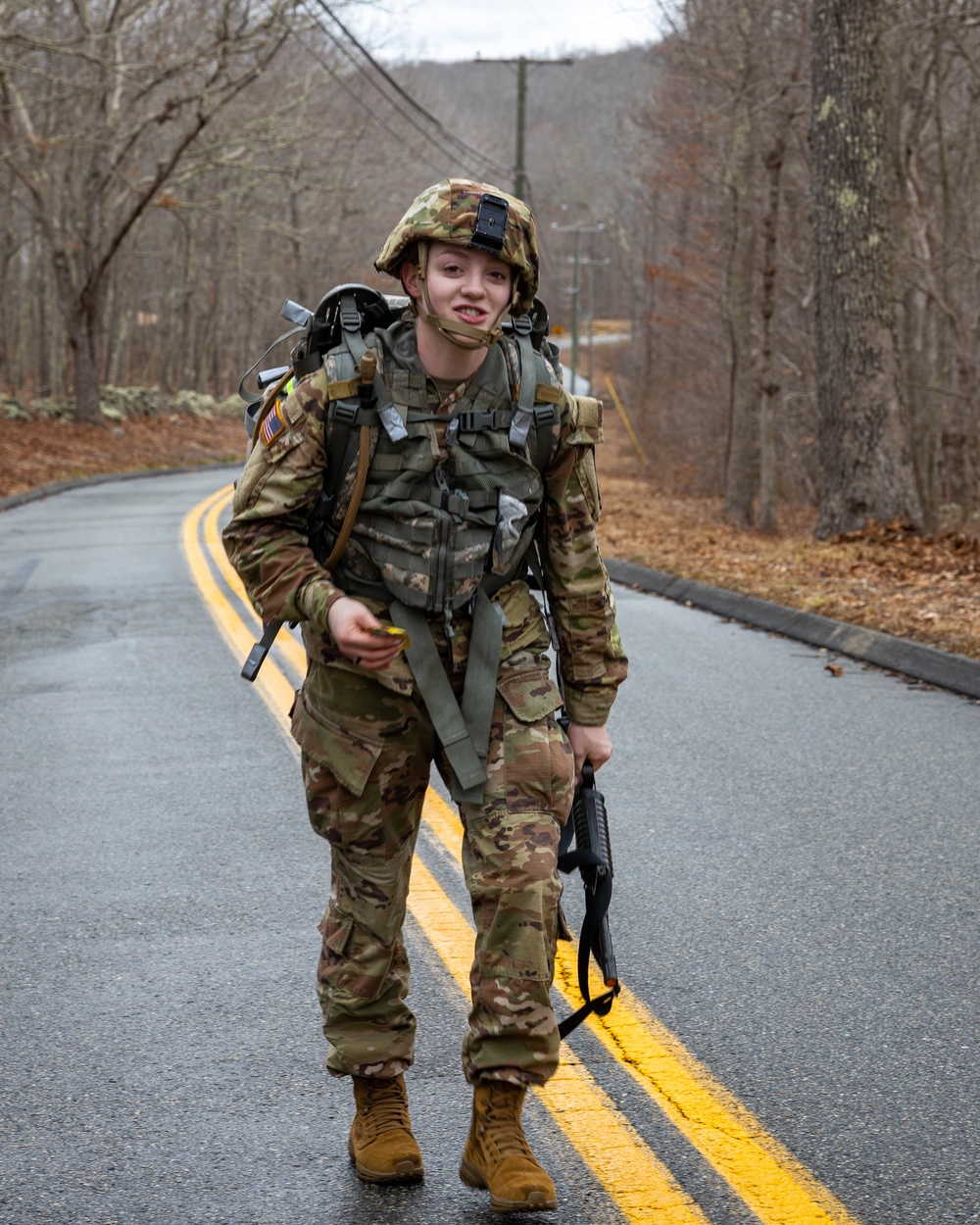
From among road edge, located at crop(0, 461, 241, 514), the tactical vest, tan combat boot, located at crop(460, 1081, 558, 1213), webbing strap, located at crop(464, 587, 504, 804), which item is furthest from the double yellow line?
road edge, located at crop(0, 461, 241, 514)

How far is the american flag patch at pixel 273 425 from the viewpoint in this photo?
10.1ft

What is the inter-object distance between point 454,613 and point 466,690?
0.16 m

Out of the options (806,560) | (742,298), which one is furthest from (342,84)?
(806,560)

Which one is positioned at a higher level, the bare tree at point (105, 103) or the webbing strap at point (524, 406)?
the bare tree at point (105, 103)

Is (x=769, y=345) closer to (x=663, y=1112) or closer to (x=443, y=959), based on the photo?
(x=443, y=959)

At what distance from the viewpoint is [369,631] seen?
286 centimetres

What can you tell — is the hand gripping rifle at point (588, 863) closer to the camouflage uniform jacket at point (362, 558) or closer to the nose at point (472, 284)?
the camouflage uniform jacket at point (362, 558)

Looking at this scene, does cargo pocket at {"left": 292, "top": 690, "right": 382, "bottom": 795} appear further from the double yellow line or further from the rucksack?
the double yellow line

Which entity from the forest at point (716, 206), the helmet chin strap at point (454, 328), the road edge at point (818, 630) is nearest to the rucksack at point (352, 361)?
the helmet chin strap at point (454, 328)

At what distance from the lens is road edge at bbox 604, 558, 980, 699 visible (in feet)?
30.5

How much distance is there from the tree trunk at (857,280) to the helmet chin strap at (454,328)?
1381 cm

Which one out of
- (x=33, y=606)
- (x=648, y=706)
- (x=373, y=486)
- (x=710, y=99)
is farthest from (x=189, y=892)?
(x=710, y=99)

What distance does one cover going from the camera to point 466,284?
3002 millimetres

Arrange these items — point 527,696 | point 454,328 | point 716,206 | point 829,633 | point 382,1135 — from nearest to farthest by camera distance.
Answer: point 454,328
point 527,696
point 382,1135
point 829,633
point 716,206
